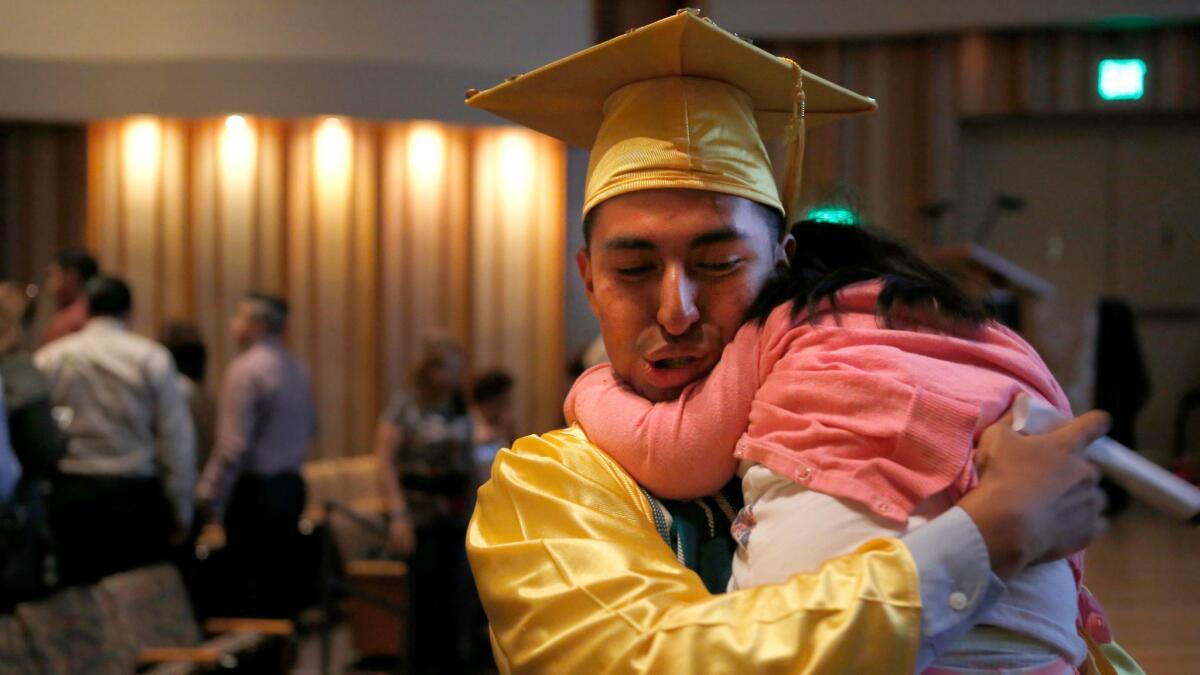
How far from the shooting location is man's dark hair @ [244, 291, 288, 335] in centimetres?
584

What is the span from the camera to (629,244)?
1451 millimetres

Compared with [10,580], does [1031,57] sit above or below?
above

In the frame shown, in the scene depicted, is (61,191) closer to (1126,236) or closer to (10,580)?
(10,580)

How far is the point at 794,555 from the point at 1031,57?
814 centimetres

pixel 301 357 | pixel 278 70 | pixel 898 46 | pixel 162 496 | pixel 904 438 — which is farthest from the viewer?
pixel 898 46

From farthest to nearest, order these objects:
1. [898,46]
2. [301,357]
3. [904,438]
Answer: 1. [898,46]
2. [301,357]
3. [904,438]

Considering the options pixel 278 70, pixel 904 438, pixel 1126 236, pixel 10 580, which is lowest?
pixel 10 580

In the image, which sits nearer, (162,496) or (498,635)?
(498,635)

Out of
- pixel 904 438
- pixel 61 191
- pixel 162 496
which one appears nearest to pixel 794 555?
pixel 904 438

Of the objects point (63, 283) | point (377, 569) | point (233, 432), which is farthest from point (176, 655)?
point (63, 283)

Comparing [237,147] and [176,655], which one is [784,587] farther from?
[237,147]

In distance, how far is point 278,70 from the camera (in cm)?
754

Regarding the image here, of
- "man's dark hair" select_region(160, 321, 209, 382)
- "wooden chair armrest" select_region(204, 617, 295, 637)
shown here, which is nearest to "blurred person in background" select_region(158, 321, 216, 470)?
"man's dark hair" select_region(160, 321, 209, 382)

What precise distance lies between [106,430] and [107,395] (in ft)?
0.44
